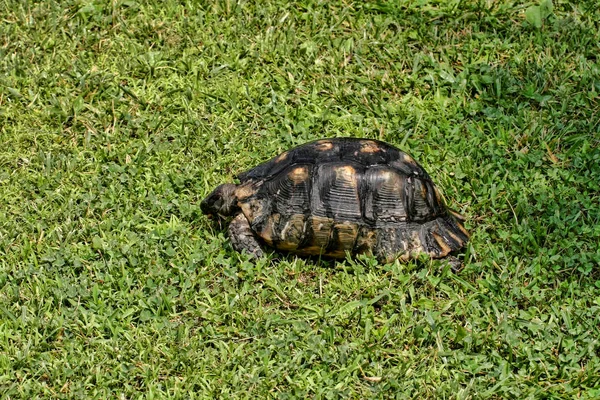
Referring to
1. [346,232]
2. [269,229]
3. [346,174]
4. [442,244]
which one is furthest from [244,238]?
[442,244]

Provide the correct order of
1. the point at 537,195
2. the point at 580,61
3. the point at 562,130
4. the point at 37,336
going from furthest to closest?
the point at 580,61 < the point at 562,130 < the point at 537,195 < the point at 37,336

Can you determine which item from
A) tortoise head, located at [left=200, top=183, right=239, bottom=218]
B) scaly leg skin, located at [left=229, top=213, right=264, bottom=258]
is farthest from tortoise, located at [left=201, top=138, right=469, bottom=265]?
tortoise head, located at [left=200, top=183, right=239, bottom=218]

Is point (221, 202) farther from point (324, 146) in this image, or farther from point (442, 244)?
point (442, 244)

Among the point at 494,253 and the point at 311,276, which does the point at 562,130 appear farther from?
the point at 311,276

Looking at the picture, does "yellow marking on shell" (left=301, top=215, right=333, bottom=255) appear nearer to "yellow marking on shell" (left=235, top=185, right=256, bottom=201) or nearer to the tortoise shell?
the tortoise shell

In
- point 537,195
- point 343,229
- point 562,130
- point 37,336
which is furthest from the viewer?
point 562,130

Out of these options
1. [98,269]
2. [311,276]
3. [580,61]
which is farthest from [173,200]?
[580,61]

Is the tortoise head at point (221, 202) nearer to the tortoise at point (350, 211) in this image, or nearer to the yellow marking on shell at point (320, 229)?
the tortoise at point (350, 211)
